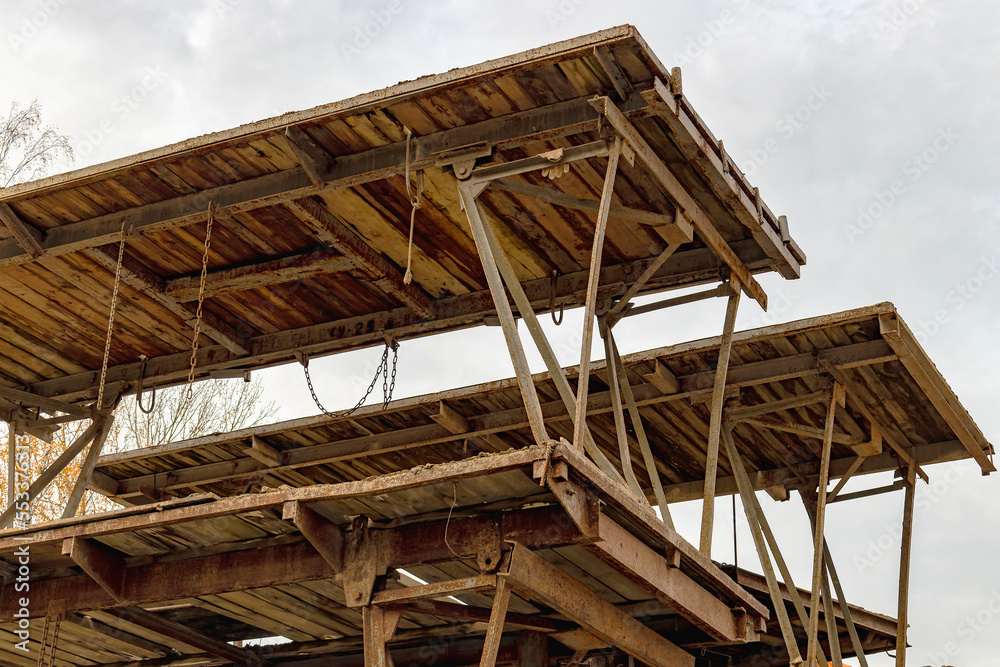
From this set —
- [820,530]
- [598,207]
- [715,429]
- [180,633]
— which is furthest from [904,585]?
[180,633]

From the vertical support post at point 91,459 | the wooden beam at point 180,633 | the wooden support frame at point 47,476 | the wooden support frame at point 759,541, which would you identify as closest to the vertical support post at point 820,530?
the wooden support frame at point 759,541

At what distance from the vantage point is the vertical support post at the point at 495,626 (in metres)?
7.93

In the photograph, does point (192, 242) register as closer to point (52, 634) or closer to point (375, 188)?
point (375, 188)

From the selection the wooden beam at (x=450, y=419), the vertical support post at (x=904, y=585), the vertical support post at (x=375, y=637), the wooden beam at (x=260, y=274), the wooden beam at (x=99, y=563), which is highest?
the wooden beam at (x=260, y=274)

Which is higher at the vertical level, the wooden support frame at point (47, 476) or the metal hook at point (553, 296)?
the metal hook at point (553, 296)

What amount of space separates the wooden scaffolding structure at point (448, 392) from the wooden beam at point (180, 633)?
0.03 metres

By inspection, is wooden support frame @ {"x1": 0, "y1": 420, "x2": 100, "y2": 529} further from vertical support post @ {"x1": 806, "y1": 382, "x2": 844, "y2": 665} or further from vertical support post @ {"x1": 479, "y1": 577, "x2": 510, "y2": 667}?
vertical support post @ {"x1": 806, "y1": 382, "x2": 844, "y2": 665}

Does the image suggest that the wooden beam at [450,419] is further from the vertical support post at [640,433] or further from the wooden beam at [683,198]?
Answer: the wooden beam at [683,198]

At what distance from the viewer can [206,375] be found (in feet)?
44.1

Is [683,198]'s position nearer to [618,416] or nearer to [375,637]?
[618,416]

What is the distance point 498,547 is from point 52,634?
16.2ft

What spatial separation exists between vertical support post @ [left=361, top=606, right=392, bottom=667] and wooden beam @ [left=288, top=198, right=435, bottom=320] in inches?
119

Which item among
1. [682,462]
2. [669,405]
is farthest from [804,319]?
[682,462]

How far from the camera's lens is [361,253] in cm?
1117
